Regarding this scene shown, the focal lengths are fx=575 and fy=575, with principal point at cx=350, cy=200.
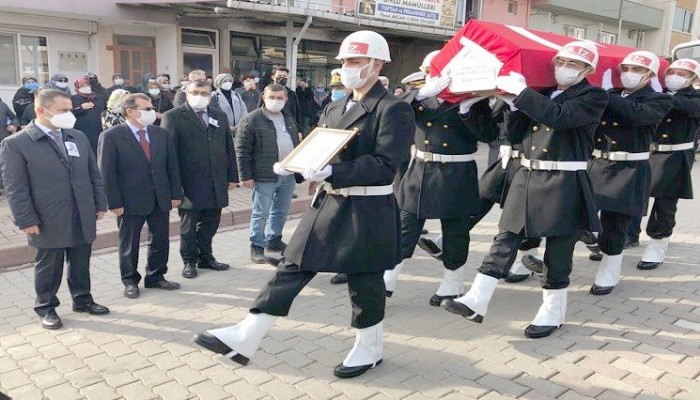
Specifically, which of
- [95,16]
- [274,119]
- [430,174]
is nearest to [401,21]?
[95,16]

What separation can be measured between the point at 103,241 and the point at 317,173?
4.33 meters

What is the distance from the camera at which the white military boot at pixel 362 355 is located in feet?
11.9

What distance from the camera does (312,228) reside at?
3490 mm

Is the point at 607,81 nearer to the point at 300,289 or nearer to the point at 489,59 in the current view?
the point at 489,59

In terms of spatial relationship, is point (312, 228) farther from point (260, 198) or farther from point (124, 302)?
point (260, 198)

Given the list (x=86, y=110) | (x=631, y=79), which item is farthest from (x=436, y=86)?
(x=86, y=110)

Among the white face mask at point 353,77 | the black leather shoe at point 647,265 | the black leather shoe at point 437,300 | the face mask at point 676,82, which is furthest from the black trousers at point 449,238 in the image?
the face mask at point 676,82

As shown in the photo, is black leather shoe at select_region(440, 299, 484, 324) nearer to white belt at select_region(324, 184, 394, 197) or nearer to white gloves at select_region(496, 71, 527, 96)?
white belt at select_region(324, 184, 394, 197)

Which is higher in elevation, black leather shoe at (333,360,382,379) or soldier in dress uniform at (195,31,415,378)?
soldier in dress uniform at (195,31,415,378)

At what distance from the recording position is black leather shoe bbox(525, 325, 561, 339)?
13.9 feet

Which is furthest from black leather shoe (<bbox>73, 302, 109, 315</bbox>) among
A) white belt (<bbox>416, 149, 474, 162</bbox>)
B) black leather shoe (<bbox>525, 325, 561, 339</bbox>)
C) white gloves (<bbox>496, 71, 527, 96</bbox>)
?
white gloves (<bbox>496, 71, 527, 96</bbox>)

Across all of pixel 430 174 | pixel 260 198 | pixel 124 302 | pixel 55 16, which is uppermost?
pixel 55 16

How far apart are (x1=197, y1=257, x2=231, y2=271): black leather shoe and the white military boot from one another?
2471mm

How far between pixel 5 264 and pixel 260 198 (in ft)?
8.59
